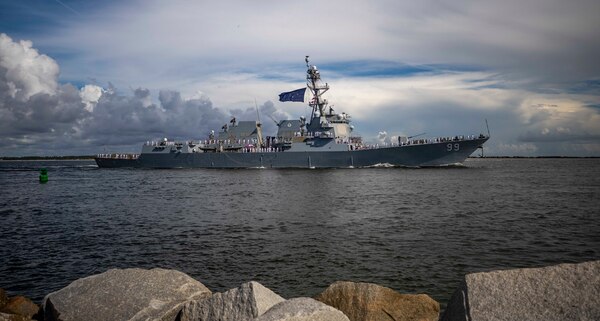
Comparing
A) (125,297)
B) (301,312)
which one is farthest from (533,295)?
(125,297)

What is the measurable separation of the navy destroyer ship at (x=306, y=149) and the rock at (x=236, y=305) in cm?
5840

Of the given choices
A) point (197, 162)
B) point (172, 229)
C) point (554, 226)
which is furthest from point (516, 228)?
point (197, 162)

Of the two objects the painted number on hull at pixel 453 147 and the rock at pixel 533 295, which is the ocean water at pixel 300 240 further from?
the painted number on hull at pixel 453 147

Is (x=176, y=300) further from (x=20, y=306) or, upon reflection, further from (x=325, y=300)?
(x=20, y=306)

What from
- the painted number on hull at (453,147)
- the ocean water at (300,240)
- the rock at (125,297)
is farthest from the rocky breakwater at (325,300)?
the painted number on hull at (453,147)

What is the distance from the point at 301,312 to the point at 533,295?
2303 millimetres

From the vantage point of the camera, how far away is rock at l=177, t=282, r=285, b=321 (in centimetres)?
509

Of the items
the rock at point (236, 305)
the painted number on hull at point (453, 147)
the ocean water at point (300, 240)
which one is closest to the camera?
the rock at point (236, 305)

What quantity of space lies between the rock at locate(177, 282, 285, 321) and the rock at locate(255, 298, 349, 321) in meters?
0.50

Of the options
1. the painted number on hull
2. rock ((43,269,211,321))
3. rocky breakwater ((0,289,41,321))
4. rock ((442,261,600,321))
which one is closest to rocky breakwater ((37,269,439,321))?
rock ((43,269,211,321))

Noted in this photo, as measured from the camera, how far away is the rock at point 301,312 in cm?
439

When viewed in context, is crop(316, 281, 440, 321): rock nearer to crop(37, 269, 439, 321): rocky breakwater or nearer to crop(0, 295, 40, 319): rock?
crop(37, 269, 439, 321): rocky breakwater

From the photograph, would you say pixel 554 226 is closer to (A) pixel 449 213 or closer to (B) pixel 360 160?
(A) pixel 449 213

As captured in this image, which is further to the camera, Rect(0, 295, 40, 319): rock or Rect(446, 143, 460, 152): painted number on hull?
Rect(446, 143, 460, 152): painted number on hull
